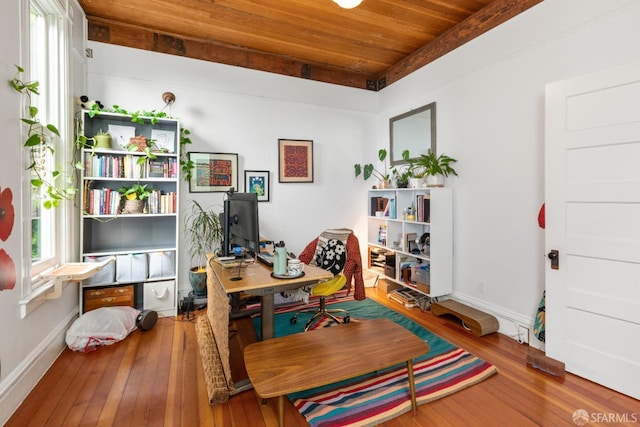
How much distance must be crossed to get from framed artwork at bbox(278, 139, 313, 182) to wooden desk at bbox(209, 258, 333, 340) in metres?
1.96

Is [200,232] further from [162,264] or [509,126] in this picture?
[509,126]

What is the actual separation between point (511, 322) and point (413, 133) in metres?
2.43

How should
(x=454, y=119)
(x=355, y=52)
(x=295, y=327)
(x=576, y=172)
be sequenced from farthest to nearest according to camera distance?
(x=355, y=52) < (x=454, y=119) < (x=295, y=327) < (x=576, y=172)

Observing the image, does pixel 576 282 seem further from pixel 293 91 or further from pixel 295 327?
pixel 293 91

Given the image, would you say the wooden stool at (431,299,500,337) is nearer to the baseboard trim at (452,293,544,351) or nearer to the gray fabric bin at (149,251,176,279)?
the baseboard trim at (452,293,544,351)

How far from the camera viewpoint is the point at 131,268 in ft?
9.69

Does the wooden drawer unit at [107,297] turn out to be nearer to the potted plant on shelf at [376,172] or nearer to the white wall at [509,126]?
the potted plant on shelf at [376,172]

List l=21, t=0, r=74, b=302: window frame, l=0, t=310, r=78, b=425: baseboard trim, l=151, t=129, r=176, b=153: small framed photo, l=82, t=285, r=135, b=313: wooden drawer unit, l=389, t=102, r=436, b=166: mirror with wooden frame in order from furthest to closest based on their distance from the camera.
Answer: l=389, t=102, r=436, b=166: mirror with wooden frame → l=151, t=129, r=176, b=153: small framed photo → l=82, t=285, r=135, b=313: wooden drawer unit → l=21, t=0, r=74, b=302: window frame → l=0, t=310, r=78, b=425: baseboard trim

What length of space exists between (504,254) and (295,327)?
214cm

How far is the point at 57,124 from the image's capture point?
8.18ft

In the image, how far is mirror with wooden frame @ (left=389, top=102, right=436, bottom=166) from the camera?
358 centimetres

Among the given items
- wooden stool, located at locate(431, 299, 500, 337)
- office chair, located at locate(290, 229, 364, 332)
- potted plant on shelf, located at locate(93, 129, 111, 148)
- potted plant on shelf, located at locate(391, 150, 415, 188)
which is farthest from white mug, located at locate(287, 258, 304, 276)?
potted plant on shelf, located at locate(93, 129, 111, 148)

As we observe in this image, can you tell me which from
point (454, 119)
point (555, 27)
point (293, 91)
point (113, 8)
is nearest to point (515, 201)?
point (454, 119)

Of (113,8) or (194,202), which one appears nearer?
(113,8)
